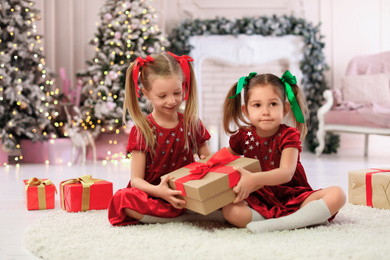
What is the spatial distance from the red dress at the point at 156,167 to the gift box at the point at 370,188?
744mm

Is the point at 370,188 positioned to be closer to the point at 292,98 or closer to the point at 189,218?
the point at 292,98

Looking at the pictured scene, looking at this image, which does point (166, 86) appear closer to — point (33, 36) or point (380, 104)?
point (33, 36)

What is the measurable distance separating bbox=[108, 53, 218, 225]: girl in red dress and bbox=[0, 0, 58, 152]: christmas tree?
271 centimetres

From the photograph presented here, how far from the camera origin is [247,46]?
568 centimetres

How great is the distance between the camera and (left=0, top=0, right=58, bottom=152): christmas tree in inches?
165

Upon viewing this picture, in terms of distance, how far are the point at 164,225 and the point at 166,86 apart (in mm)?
537

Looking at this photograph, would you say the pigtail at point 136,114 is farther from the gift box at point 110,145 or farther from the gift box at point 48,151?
the gift box at point 110,145

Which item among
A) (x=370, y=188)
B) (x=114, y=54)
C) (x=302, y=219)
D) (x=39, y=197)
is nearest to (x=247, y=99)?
(x=302, y=219)

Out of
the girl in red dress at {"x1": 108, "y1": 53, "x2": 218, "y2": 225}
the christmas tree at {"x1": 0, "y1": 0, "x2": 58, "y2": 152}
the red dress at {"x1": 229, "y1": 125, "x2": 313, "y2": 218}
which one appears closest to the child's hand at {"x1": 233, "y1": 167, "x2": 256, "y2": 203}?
the red dress at {"x1": 229, "y1": 125, "x2": 313, "y2": 218}

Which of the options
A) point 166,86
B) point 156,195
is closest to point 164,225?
point 156,195

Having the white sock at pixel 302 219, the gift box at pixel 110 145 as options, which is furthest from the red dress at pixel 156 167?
the gift box at pixel 110 145

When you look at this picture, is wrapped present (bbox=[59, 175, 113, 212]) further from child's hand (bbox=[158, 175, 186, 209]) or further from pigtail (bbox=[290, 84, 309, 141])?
pigtail (bbox=[290, 84, 309, 141])

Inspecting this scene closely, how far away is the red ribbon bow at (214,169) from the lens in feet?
5.19

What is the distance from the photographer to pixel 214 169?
1636mm
